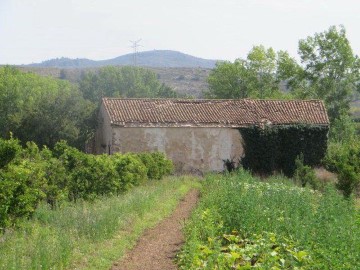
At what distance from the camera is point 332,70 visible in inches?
2053

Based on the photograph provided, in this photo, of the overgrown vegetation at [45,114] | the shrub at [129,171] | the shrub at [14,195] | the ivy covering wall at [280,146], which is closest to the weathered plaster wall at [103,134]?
the overgrown vegetation at [45,114]

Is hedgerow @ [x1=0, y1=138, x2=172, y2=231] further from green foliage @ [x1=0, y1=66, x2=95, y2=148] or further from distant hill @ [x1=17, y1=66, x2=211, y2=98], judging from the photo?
distant hill @ [x1=17, y1=66, x2=211, y2=98]

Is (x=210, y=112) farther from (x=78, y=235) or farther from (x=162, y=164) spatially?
(x=78, y=235)

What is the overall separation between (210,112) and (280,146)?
4981 millimetres

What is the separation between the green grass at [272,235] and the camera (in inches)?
380

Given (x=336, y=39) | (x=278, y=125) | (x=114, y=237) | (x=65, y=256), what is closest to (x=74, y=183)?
(x=114, y=237)

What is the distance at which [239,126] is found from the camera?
36.8 meters

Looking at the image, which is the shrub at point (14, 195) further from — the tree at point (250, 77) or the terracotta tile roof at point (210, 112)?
the tree at point (250, 77)

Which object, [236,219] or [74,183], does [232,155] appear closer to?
[74,183]

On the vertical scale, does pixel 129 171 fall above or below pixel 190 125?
below

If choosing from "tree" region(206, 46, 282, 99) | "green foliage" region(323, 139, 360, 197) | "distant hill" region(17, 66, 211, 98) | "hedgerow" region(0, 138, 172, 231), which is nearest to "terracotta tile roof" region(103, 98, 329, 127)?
"green foliage" region(323, 139, 360, 197)

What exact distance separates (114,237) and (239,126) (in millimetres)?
24504

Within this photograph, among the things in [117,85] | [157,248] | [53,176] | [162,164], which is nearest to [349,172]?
[162,164]

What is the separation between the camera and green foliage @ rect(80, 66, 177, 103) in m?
63.4
